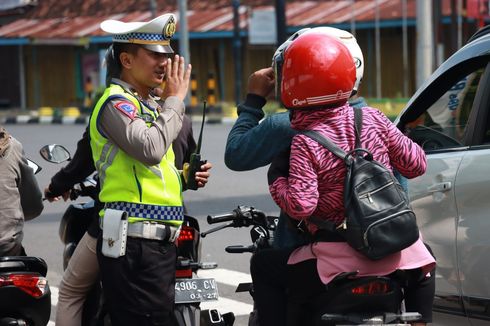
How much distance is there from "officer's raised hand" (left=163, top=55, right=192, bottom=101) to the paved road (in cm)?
183

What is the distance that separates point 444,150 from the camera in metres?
5.54

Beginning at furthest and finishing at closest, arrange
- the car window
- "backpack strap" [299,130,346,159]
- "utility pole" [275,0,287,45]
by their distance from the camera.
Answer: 1. "utility pole" [275,0,287,45]
2. the car window
3. "backpack strap" [299,130,346,159]

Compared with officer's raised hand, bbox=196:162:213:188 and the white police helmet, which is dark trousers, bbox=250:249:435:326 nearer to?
officer's raised hand, bbox=196:162:213:188

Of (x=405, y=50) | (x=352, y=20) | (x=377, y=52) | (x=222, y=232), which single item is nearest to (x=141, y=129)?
(x=222, y=232)

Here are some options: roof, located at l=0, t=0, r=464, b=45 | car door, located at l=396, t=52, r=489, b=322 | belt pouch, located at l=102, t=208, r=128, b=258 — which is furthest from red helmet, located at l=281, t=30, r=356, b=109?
roof, located at l=0, t=0, r=464, b=45

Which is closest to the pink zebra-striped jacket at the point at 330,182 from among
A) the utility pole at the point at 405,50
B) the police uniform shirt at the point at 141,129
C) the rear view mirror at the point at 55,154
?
the police uniform shirt at the point at 141,129

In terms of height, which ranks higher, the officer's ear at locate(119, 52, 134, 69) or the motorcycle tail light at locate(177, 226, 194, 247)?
the officer's ear at locate(119, 52, 134, 69)

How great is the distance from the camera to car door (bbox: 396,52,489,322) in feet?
17.7

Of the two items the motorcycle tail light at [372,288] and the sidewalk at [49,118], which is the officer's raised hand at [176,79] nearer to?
the motorcycle tail light at [372,288]

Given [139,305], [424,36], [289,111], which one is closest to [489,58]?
[289,111]

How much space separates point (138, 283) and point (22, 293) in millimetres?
1025

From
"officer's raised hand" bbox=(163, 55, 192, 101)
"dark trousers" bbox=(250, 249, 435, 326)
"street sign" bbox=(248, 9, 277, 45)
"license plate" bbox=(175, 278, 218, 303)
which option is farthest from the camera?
"street sign" bbox=(248, 9, 277, 45)

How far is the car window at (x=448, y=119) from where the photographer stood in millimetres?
5562

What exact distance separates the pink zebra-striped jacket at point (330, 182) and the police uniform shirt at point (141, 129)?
0.51 meters
